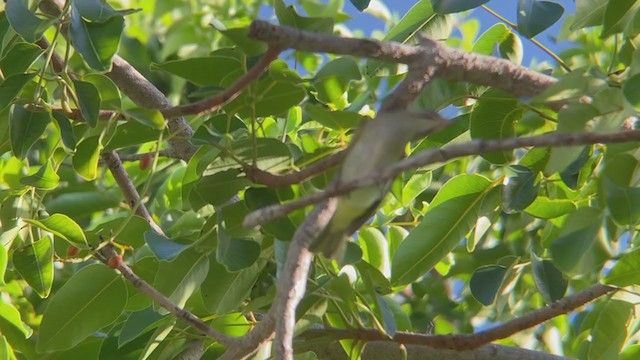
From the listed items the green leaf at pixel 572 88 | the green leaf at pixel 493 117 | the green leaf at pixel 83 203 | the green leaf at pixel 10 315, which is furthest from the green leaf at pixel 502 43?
the green leaf at pixel 83 203

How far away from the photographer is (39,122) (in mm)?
1170

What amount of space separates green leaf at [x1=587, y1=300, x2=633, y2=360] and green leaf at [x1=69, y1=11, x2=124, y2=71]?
2.15 feet

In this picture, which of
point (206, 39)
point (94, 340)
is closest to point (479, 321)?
point (206, 39)

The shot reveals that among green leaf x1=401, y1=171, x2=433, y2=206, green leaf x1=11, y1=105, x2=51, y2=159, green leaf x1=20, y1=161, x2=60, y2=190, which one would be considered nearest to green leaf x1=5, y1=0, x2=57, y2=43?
green leaf x1=11, y1=105, x2=51, y2=159

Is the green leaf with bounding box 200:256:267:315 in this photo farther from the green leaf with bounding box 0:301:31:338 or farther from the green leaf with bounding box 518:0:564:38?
the green leaf with bounding box 518:0:564:38

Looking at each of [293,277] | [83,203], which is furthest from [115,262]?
[83,203]

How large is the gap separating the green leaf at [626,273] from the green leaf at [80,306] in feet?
1.91

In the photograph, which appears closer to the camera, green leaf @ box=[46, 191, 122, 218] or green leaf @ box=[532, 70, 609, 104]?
green leaf @ box=[532, 70, 609, 104]

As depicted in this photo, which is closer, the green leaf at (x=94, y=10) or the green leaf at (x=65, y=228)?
the green leaf at (x=94, y=10)

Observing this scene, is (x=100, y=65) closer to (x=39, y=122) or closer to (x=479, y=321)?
(x=39, y=122)

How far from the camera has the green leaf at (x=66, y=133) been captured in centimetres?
114

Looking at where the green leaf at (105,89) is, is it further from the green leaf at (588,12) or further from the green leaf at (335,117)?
the green leaf at (588,12)

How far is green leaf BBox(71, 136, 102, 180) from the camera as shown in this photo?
1.17 m

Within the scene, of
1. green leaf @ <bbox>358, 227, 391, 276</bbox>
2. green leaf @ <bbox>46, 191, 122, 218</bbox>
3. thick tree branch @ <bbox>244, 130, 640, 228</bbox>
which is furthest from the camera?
green leaf @ <bbox>46, 191, 122, 218</bbox>
